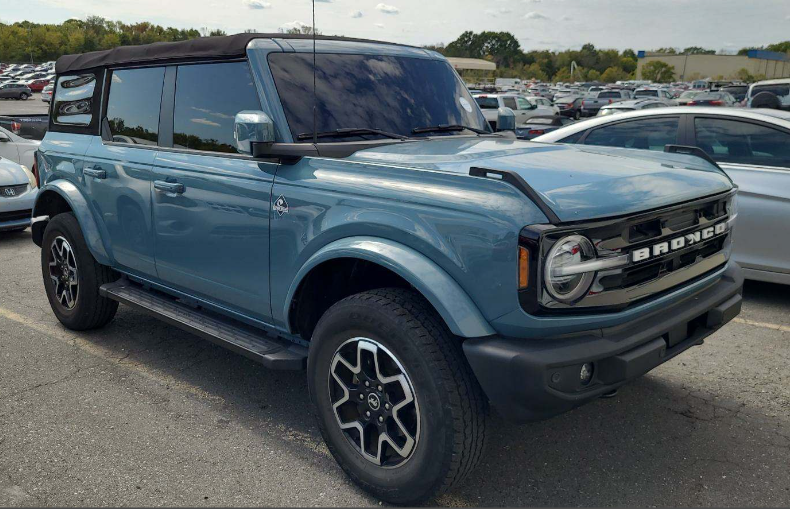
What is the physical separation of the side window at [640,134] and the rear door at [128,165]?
4036 mm

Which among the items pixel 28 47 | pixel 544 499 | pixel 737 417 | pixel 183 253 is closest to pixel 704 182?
pixel 737 417

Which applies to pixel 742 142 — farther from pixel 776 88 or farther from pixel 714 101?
pixel 714 101

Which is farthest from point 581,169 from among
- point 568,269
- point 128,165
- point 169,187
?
point 128,165

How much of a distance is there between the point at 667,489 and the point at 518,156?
1620mm

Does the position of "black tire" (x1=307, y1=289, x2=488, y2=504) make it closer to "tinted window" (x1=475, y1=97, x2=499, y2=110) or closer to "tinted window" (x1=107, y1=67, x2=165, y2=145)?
"tinted window" (x1=107, y1=67, x2=165, y2=145)

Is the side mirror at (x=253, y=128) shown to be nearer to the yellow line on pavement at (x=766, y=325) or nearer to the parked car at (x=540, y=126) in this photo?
the yellow line on pavement at (x=766, y=325)

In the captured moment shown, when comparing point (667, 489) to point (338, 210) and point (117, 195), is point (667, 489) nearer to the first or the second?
point (338, 210)

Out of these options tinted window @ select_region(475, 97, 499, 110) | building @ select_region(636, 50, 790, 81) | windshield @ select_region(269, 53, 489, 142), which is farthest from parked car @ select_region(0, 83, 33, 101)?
building @ select_region(636, 50, 790, 81)

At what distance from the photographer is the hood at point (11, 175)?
911 centimetres

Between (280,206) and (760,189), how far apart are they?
13.8 feet

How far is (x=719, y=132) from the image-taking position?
5988mm

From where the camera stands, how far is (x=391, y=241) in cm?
290

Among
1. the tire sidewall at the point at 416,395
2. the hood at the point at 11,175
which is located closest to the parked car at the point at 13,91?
the hood at the point at 11,175

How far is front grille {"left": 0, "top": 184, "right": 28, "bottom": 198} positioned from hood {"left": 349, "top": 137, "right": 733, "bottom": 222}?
7.47 meters
